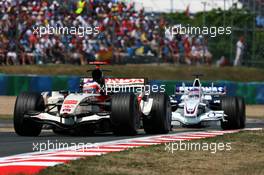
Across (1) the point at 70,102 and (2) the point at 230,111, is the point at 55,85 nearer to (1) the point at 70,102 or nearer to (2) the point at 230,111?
(2) the point at 230,111

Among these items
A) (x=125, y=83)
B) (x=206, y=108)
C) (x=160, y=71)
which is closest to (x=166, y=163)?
(x=125, y=83)

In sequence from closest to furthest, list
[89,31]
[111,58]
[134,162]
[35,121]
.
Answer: [134,162]
[35,121]
[89,31]
[111,58]

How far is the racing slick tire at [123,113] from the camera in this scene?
1472cm

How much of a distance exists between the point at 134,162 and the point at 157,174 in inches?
42.7

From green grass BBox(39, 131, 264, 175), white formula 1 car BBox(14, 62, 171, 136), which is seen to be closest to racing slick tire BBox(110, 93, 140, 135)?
white formula 1 car BBox(14, 62, 171, 136)

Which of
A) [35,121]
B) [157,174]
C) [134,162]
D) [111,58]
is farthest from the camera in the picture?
[111,58]

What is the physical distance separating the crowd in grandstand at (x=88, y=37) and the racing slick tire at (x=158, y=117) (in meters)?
14.0

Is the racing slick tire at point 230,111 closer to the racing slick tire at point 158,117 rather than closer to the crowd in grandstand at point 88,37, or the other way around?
the racing slick tire at point 158,117

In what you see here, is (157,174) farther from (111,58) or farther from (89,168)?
(111,58)

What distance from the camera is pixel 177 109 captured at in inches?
774

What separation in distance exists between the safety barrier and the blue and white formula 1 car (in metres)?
10.5

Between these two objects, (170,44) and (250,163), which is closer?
(250,163)

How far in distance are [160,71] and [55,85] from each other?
516cm

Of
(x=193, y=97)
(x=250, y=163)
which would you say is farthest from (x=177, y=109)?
(x=250, y=163)
